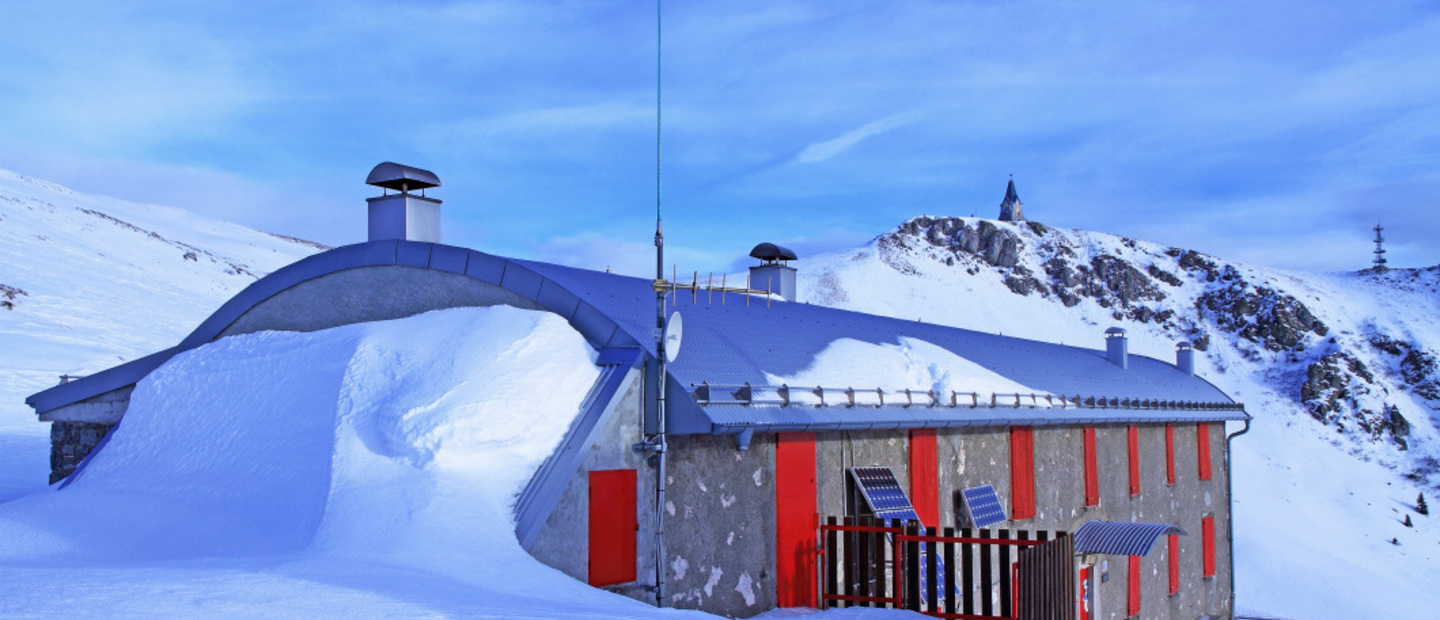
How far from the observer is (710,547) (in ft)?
34.9

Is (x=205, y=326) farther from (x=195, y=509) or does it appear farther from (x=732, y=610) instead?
(x=732, y=610)

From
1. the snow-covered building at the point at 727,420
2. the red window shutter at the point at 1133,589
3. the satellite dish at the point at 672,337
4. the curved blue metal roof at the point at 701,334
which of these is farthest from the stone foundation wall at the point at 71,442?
the red window shutter at the point at 1133,589

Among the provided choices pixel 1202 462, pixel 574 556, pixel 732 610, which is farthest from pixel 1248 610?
pixel 574 556

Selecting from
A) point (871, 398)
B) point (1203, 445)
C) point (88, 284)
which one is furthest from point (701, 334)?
point (88, 284)

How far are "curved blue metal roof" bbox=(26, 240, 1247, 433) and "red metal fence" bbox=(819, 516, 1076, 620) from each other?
134 centimetres

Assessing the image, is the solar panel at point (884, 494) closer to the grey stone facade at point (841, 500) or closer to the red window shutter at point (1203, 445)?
the grey stone facade at point (841, 500)

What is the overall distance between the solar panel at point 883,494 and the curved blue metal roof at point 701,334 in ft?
2.23

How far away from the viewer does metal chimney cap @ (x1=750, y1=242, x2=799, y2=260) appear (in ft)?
67.1

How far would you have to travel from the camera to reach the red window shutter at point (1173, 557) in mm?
20719

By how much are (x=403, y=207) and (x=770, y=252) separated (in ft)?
29.5

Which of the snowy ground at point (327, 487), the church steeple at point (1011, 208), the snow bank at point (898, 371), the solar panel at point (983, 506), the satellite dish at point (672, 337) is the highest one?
the church steeple at point (1011, 208)

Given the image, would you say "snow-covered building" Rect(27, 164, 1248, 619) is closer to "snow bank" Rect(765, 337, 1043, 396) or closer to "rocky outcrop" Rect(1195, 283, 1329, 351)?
"snow bank" Rect(765, 337, 1043, 396)

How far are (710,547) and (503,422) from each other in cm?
252

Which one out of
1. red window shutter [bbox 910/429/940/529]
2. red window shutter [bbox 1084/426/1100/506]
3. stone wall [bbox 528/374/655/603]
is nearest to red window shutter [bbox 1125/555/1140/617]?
red window shutter [bbox 1084/426/1100/506]
